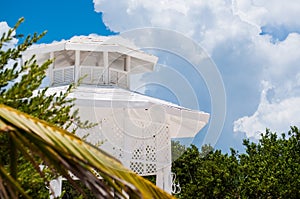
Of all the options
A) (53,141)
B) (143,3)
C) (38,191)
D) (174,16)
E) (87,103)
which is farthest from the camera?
(143,3)

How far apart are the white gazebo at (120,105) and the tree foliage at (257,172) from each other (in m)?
3.82

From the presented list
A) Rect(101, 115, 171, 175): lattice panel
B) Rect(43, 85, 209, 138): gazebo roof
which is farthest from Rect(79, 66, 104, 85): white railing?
Rect(101, 115, 171, 175): lattice panel

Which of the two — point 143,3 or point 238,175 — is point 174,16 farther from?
point 238,175

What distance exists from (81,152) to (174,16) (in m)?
8.85

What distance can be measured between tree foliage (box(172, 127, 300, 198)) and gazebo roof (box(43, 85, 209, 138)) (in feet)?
12.0

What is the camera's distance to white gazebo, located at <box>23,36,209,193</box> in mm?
A: 9336

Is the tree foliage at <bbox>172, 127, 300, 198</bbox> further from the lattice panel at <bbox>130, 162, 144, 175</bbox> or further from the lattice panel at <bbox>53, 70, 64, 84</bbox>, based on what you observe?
the lattice panel at <bbox>53, 70, 64, 84</bbox>

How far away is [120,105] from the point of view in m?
9.09

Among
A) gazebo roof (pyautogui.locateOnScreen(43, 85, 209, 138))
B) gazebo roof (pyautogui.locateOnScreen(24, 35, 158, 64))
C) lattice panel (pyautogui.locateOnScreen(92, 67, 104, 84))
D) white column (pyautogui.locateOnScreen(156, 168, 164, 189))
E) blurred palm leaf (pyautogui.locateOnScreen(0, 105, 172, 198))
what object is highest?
gazebo roof (pyautogui.locateOnScreen(24, 35, 158, 64))

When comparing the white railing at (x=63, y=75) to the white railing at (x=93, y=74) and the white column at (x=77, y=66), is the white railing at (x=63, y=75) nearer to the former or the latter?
the white column at (x=77, y=66)

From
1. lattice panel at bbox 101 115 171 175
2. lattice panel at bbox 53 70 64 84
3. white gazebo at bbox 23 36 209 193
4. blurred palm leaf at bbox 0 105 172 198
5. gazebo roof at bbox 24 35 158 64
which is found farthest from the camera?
lattice panel at bbox 53 70 64 84

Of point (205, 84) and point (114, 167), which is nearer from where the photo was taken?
point (114, 167)

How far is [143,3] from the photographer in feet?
35.9

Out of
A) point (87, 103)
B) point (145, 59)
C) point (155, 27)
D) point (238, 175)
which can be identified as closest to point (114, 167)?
point (155, 27)
